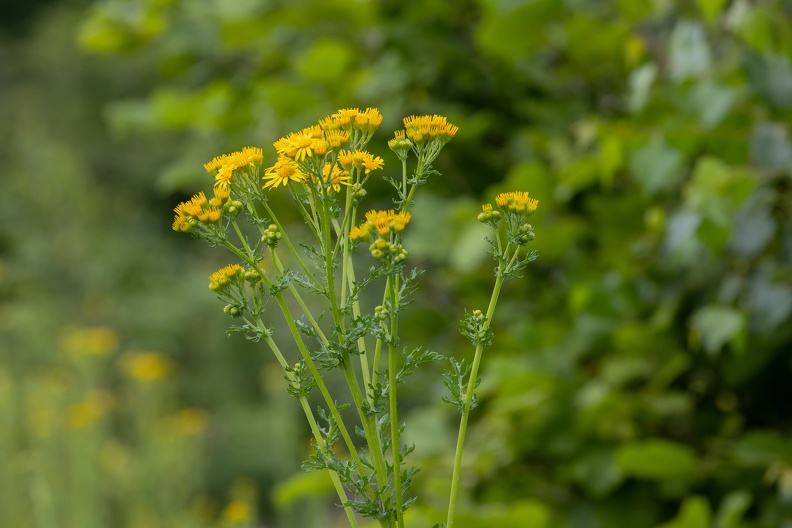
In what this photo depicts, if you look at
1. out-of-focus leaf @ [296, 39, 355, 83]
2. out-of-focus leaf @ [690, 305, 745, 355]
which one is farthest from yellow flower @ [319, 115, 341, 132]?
out-of-focus leaf @ [296, 39, 355, 83]

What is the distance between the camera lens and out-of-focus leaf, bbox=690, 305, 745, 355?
5.26 feet

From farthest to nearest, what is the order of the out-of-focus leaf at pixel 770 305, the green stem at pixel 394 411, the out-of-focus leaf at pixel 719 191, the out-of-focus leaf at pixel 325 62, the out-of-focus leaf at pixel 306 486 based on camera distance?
the out-of-focus leaf at pixel 325 62 < the out-of-focus leaf at pixel 306 486 < the out-of-focus leaf at pixel 770 305 < the out-of-focus leaf at pixel 719 191 < the green stem at pixel 394 411

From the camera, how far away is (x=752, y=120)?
175 centimetres

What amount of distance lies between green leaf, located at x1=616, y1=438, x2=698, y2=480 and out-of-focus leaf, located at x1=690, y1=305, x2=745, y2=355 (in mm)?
221

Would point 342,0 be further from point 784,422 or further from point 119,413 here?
point 119,413

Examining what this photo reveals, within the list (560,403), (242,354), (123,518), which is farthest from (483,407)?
(242,354)

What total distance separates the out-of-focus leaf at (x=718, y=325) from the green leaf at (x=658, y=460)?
22cm

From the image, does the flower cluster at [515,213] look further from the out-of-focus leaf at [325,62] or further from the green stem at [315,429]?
the out-of-focus leaf at [325,62]

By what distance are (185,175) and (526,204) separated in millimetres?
1979

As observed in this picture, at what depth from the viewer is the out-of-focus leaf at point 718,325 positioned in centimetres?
160

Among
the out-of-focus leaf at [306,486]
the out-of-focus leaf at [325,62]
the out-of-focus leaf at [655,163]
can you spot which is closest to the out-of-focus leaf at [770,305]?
the out-of-focus leaf at [655,163]

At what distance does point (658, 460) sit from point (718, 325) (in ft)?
0.98

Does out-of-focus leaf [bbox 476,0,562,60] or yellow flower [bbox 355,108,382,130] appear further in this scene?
out-of-focus leaf [bbox 476,0,562,60]

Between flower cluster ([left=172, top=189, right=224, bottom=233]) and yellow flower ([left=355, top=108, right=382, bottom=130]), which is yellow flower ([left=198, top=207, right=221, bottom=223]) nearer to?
flower cluster ([left=172, top=189, right=224, bottom=233])
